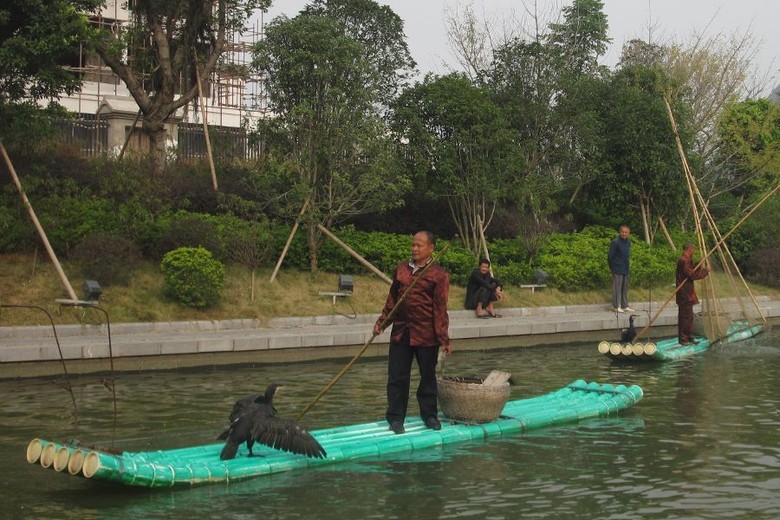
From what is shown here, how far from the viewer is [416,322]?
32.1 ft

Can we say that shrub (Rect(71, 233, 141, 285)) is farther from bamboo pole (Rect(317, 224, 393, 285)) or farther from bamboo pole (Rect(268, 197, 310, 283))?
bamboo pole (Rect(317, 224, 393, 285))

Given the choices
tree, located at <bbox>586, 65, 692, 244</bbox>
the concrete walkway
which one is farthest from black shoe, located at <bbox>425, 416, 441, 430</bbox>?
tree, located at <bbox>586, 65, 692, 244</bbox>

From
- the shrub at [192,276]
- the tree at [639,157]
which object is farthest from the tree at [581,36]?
the shrub at [192,276]

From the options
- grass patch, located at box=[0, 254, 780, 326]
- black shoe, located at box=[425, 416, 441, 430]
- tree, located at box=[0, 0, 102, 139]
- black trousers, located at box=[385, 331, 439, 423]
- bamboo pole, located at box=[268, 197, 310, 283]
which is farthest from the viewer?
bamboo pole, located at box=[268, 197, 310, 283]

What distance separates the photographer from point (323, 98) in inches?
821

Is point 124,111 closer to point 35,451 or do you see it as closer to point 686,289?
point 686,289

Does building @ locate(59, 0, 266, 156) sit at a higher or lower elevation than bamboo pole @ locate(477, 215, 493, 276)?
higher

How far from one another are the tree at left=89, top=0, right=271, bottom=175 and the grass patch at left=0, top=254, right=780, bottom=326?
3460mm

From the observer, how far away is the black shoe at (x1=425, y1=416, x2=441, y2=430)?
10071 mm

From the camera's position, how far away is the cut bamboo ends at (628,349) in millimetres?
16000

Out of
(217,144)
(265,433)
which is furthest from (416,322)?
(217,144)

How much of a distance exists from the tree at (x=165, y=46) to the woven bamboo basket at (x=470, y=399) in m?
12.4

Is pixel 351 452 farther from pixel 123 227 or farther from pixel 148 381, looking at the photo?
pixel 123 227

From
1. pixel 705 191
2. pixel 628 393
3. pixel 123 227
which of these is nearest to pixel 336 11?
pixel 123 227
